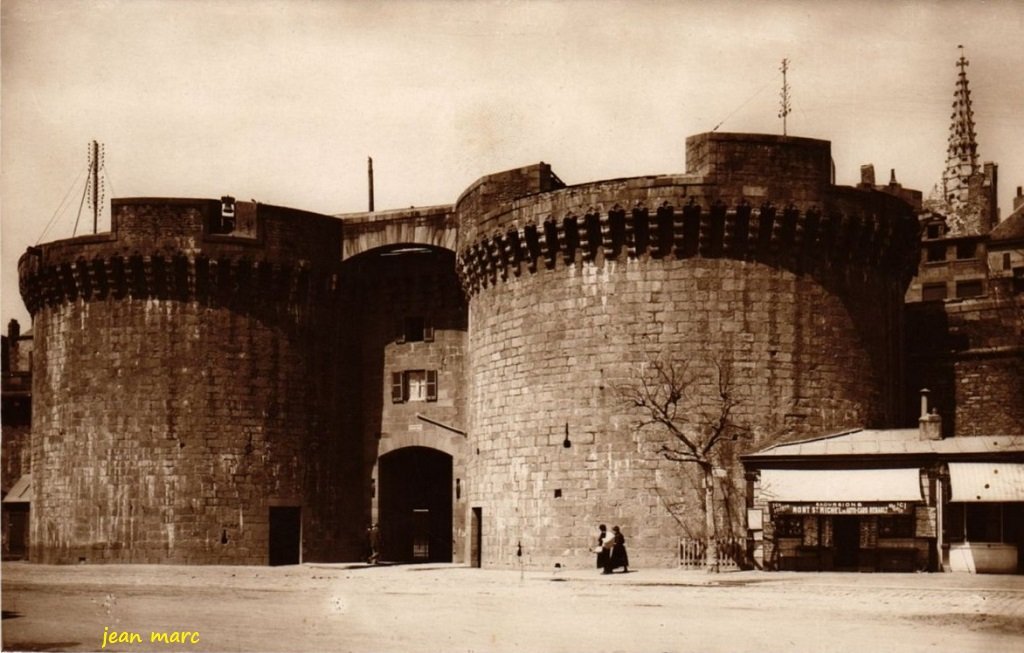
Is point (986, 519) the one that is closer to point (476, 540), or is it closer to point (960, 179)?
point (476, 540)

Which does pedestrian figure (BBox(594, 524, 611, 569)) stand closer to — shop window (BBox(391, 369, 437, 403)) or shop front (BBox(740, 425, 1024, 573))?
shop front (BBox(740, 425, 1024, 573))

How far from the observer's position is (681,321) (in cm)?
3397

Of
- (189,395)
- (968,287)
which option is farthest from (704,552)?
(968,287)

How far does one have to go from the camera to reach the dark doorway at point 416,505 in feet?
147

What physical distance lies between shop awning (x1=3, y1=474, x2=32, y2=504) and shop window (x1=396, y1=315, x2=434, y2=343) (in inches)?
633

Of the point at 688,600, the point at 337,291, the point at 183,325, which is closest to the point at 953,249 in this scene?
the point at 337,291

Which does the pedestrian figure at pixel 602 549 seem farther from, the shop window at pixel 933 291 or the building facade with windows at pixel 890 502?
the shop window at pixel 933 291

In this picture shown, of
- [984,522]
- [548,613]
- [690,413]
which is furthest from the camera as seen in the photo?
[690,413]

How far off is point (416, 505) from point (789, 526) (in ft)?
55.2

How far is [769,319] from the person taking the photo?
34.0 metres

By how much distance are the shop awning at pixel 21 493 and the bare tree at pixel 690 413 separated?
1065 inches

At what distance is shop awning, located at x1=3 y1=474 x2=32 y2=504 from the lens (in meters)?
50.7

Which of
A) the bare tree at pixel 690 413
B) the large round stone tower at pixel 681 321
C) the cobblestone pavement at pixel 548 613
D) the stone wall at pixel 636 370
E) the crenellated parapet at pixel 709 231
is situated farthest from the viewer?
the crenellated parapet at pixel 709 231

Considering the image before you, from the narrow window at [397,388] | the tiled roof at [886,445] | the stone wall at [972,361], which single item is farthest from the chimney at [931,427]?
the narrow window at [397,388]
